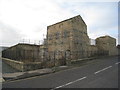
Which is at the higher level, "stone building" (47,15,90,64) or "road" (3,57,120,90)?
"stone building" (47,15,90,64)

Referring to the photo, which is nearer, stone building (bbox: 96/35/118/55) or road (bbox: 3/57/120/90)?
road (bbox: 3/57/120/90)

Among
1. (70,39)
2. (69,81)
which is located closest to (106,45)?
(70,39)

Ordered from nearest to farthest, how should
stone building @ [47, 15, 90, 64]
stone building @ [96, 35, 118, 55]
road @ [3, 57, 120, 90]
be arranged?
road @ [3, 57, 120, 90] < stone building @ [47, 15, 90, 64] < stone building @ [96, 35, 118, 55]

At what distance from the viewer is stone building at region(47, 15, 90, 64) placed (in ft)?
96.6

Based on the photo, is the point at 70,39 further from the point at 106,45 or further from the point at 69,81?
the point at 69,81

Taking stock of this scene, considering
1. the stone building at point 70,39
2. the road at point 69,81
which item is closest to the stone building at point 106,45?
the stone building at point 70,39

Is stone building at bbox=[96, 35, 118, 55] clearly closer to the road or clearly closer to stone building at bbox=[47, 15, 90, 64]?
stone building at bbox=[47, 15, 90, 64]

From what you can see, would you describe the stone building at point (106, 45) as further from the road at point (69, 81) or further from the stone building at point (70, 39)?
the road at point (69, 81)

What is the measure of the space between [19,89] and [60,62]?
11914 millimetres

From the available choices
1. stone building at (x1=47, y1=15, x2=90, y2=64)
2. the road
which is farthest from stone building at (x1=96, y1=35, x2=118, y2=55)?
the road

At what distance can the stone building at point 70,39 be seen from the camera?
29.4 metres

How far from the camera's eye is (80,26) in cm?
3275

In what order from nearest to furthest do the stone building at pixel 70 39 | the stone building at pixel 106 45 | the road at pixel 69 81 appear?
1. the road at pixel 69 81
2. the stone building at pixel 70 39
3. the stone building at pixel 106 45

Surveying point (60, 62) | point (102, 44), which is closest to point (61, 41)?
point (60, 62)
